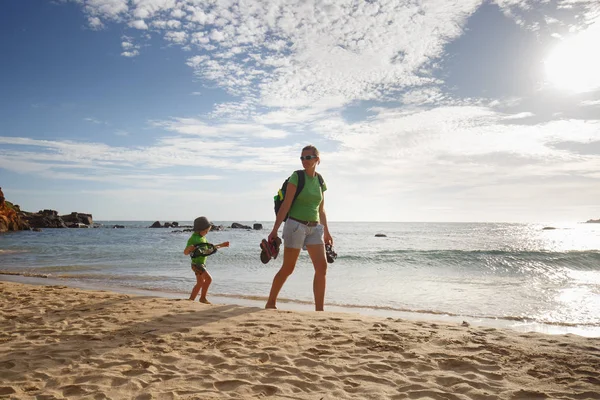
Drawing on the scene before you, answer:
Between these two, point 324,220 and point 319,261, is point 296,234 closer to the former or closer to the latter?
point 319,261

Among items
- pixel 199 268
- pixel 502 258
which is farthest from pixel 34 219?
pixel 199 268

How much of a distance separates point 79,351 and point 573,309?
9683 mm

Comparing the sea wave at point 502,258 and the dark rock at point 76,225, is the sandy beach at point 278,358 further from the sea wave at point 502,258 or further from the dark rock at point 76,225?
the dark rock at point 76,225

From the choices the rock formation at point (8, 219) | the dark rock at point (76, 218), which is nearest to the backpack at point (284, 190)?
the rock formation at point (8, 219)

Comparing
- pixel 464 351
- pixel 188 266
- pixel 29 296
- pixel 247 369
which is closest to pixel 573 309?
pixel 464 351

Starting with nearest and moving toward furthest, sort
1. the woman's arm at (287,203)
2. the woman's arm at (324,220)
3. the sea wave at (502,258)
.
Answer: the woman's arm at (287,203), the woman's arm at (324,220), the sea wave at (502,258)

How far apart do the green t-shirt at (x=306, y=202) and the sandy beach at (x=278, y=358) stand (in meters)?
1.48

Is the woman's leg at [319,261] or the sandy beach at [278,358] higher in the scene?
the woman's leg at [319,261]

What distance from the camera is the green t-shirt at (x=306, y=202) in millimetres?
5387

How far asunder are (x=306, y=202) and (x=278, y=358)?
2.24m

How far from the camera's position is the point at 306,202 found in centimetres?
543

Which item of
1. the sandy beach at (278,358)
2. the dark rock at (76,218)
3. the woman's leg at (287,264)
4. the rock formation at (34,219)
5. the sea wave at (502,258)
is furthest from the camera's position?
the dark rock at (76,218)

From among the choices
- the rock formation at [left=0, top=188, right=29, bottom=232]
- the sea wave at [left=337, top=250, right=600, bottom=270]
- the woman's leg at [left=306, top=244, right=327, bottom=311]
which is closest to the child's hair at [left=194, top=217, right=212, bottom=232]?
the woman's leg at [left=306, top=244, right=327, bottom=311]

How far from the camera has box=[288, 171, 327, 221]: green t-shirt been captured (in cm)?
539
